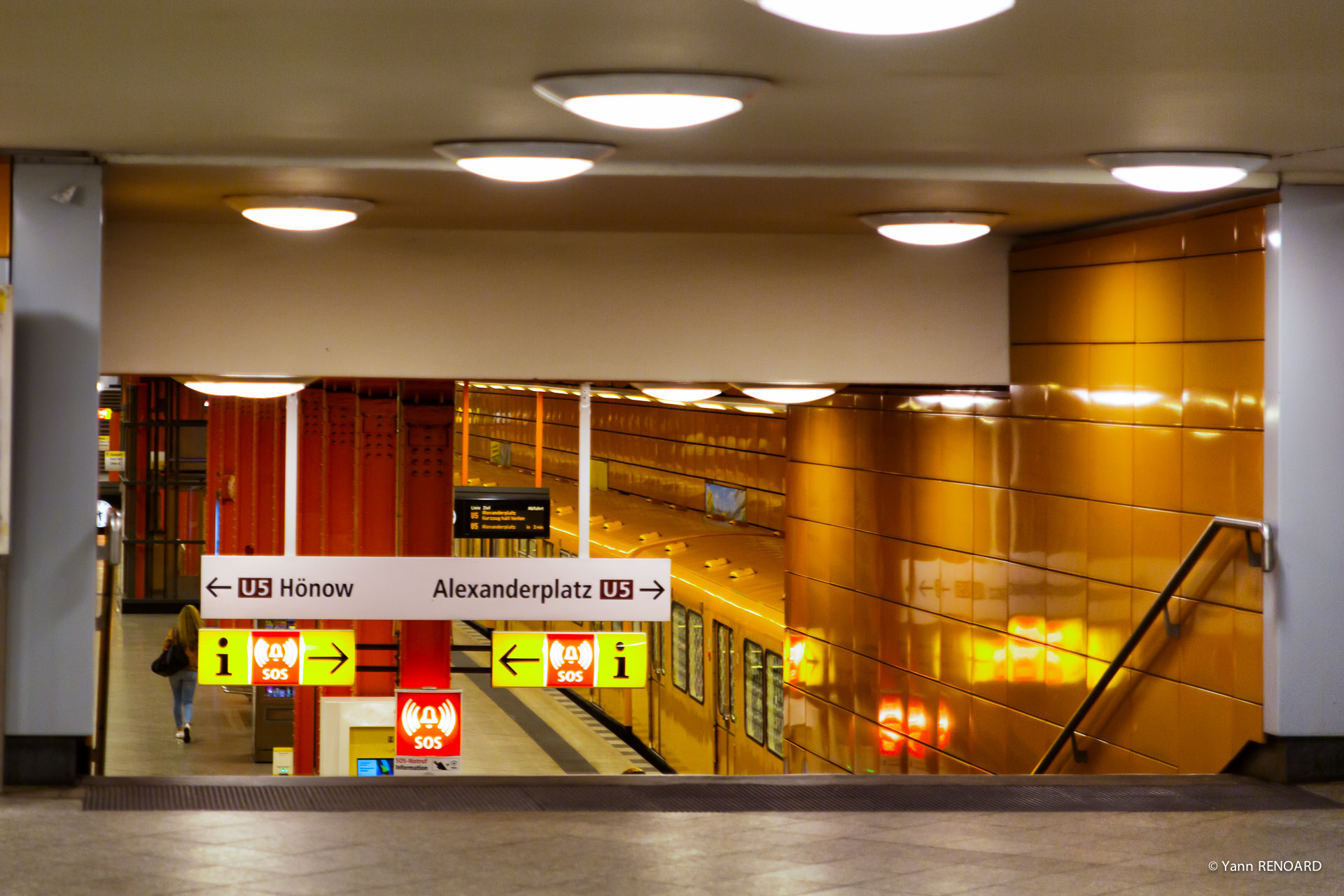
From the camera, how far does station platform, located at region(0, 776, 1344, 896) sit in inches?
163

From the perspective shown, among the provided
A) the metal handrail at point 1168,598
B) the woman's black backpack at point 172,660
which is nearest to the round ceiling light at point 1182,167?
the metal handrail at point 1168,598

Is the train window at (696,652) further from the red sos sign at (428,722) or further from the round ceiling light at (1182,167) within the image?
the round ceiling light at (1182,167)

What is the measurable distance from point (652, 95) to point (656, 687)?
11.7 m

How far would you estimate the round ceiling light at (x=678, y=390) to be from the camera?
8254 millimetres

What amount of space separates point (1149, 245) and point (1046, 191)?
31.5 inches

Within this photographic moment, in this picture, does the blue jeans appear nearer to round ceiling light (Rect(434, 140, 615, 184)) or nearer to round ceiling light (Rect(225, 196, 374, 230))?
round ceiling light (Rect(225, 196, 374, 230))

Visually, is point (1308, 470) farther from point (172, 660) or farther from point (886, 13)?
point (172, 660)

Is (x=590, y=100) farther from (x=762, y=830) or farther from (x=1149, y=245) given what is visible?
(x=1149, y=245)

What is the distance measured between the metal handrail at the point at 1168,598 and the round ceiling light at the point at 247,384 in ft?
14.4

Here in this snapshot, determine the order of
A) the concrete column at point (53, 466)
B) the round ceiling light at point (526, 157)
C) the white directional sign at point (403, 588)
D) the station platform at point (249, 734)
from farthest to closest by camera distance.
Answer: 1. the station platform at point (249, 734)
2. the white directional sign at point (403, 588)
3. the concrete column at point (53, 466)
4. the round ceiling light at point (526, 157)

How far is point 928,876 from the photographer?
4.29 m

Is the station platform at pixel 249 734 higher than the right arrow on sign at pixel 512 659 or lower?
lower

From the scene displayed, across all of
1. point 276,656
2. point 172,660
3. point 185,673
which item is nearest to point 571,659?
point 276,656

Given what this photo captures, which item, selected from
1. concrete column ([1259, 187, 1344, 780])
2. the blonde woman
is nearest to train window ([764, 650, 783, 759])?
the blonde woman
